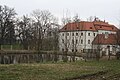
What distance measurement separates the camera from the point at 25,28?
80688 millimetres

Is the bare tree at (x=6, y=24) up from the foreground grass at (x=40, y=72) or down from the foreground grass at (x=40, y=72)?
up

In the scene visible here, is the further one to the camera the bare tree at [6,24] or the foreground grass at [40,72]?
the bare tree at [6,24]

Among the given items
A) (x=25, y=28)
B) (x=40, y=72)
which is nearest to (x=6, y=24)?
(x=25, y=28)

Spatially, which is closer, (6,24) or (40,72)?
(40,72)

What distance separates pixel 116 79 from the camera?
1413 centimetres

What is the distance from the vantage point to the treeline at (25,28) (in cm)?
7433

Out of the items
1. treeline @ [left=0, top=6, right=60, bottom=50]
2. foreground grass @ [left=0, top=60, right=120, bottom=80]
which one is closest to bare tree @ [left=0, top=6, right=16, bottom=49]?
treeline @ [left=0, top=6, right=60, bottom=50]

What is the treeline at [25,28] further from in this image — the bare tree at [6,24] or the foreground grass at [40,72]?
the foreground grass at [40,72]

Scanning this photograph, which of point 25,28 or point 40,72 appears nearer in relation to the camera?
point 40,72

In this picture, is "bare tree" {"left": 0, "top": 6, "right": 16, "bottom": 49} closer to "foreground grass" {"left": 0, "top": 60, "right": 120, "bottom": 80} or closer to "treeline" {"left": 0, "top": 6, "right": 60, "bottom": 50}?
"treeline" {"left": 0, "top": 6, "right": 60, "bottom": 50}

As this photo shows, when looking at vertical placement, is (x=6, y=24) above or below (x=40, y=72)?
above

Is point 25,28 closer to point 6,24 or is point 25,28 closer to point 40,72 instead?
point 6,24

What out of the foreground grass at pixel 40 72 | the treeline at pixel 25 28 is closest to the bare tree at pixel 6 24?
the treeline at pixel 25 28

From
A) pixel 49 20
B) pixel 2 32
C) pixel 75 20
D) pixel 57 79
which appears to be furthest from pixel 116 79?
pixel 49 20
